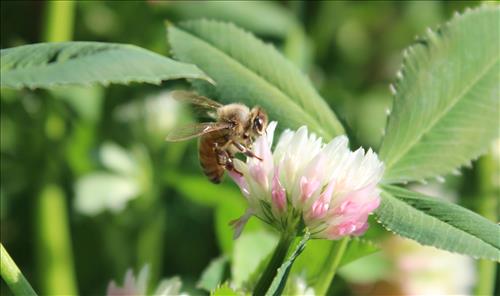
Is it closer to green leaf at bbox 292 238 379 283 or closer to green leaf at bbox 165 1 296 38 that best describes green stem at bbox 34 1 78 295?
green leaf at bbox 165 1 296 38

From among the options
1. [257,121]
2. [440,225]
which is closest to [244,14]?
[257,121]

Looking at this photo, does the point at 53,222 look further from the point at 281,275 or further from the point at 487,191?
the point at 281,275

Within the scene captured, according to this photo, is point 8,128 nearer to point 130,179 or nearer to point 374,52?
point 130,179

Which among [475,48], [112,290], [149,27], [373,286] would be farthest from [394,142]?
[149,27]

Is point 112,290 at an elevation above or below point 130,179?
below

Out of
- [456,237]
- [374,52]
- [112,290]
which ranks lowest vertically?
[112,290]

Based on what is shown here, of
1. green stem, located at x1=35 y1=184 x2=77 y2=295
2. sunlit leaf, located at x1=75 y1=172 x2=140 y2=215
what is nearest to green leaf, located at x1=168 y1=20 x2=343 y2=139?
green stem, located at x1=35 y1=184 x2=77 y2=295

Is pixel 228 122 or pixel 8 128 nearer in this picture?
pixel 228 122
